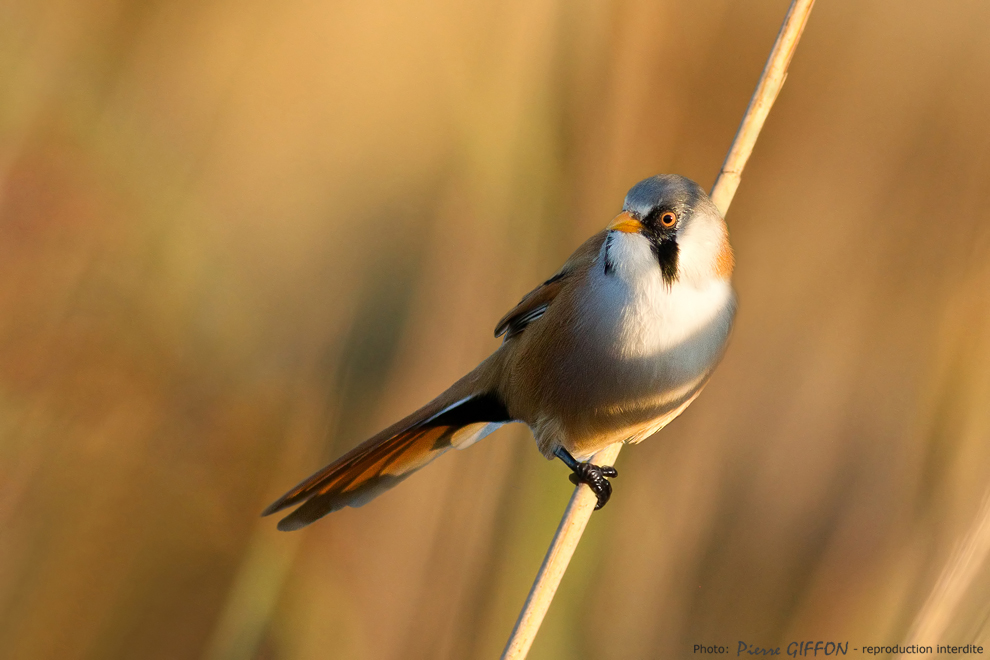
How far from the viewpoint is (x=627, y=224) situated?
172 centimetres

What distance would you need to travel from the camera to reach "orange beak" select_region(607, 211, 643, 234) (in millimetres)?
1716

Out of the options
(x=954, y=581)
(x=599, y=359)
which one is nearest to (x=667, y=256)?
(x=599, y=359)

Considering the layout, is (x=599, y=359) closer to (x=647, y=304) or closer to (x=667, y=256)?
(x=647, y=304)

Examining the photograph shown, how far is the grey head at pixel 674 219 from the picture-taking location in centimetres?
171

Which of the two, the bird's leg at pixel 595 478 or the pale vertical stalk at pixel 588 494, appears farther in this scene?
the bird's leg at pixel 595 478

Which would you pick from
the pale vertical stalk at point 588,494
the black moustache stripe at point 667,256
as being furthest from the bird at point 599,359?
the pale vertical stalk at point 588,494

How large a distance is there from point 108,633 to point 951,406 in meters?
2.10

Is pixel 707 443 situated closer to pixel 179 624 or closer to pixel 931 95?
pixel 931 95

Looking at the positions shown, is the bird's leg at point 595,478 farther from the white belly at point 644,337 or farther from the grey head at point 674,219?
the grey head at point 674,219

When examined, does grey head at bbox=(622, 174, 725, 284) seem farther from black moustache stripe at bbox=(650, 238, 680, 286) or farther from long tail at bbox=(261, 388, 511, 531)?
long tail at bbox=(261, 388, 511, 531)

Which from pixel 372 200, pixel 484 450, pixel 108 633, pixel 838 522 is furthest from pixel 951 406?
pixel 108 633

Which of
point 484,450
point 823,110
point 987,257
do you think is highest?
point 823,110

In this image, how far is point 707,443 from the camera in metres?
1.98

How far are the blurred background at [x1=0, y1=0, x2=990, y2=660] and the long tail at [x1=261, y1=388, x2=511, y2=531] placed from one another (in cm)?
11
